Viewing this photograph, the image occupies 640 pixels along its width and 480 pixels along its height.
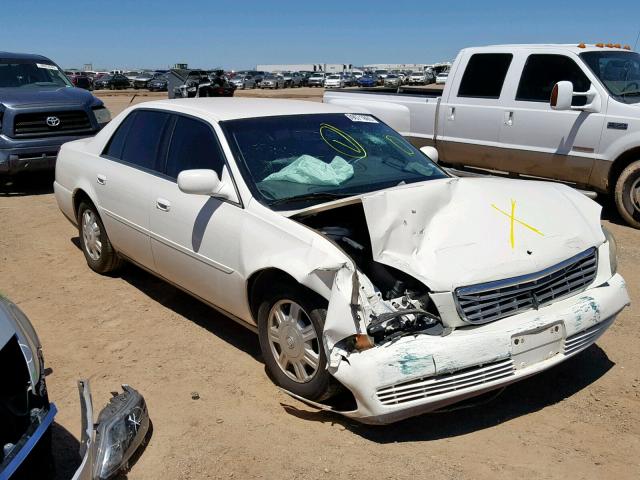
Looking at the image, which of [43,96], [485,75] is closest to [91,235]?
[43,96]

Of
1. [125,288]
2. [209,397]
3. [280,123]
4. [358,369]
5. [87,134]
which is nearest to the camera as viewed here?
[358,369]

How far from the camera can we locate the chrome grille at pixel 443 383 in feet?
10.4

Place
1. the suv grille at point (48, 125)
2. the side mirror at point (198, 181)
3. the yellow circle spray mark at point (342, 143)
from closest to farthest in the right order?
the side mirror at point (198, 181) < the yellow circle spray mark at point (342, 143) < the suv grille at point (48, 125)

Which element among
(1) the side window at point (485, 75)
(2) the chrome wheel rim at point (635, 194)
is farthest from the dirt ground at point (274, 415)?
(1) the side window at point (485, 75)

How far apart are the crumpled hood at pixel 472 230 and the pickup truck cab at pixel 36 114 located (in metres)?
7.36

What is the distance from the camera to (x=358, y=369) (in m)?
3.16

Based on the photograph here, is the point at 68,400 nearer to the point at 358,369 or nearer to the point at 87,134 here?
the point at 358,369

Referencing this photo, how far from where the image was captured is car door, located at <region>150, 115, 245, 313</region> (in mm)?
4090

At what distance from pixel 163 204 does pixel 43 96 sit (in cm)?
652

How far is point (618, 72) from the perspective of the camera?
7812mm

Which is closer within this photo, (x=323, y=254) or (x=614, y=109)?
(x=323, y=254)

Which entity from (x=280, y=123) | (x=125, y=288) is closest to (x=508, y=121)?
(x=280, y=123)

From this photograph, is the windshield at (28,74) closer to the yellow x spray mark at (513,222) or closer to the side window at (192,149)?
the side window at (192,149)

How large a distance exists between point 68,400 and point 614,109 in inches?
246
